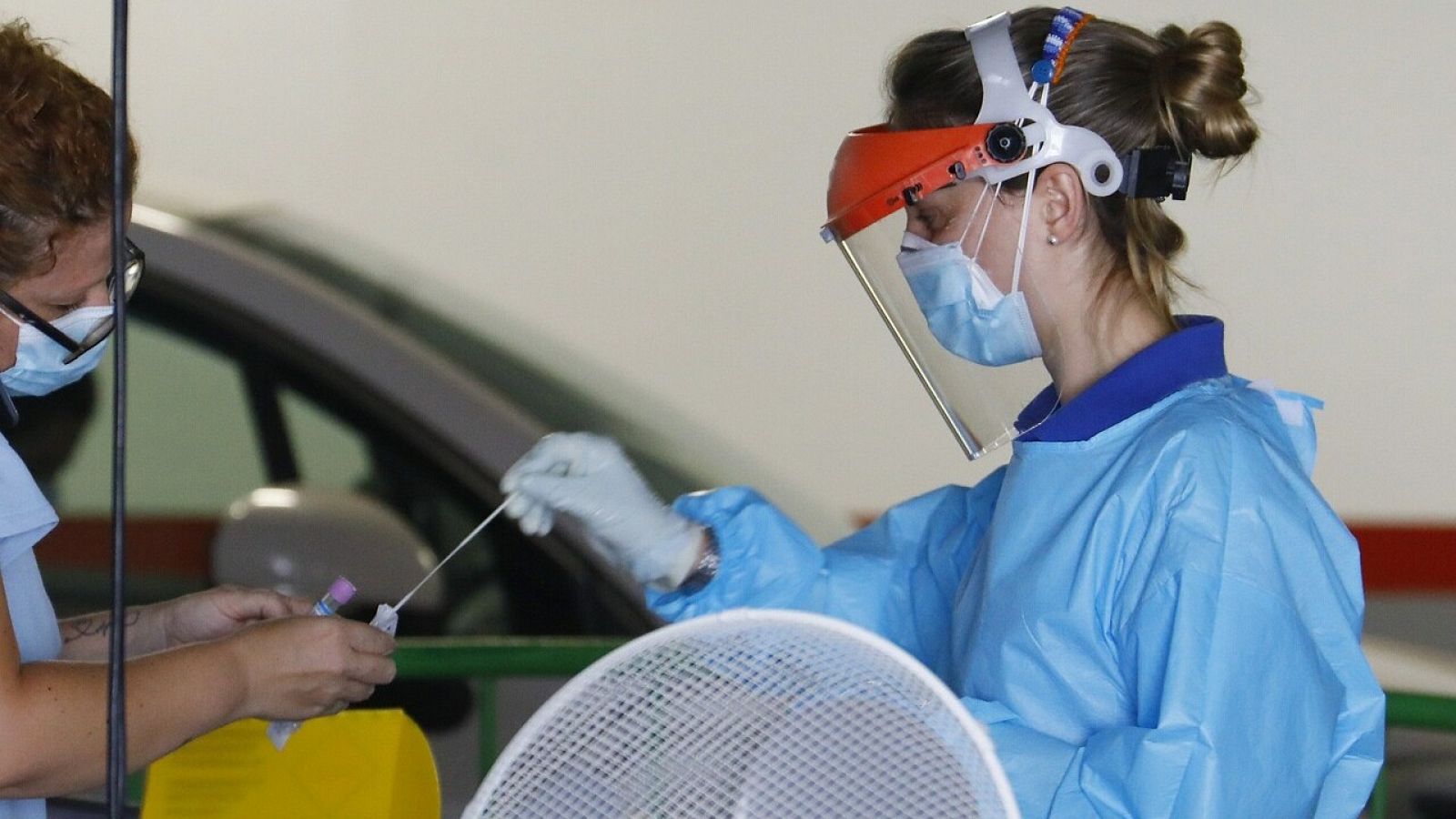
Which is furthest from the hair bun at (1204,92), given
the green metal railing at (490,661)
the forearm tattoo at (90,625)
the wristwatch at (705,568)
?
the forearm tattoo at (90,625)

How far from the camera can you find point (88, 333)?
1.42 meters

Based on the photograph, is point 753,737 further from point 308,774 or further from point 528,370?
point 528,370

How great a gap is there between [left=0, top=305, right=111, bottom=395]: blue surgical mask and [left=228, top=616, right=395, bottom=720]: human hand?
270 mm

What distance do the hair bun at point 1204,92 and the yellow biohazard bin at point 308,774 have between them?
914mm

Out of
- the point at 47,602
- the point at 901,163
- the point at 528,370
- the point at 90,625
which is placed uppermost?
the point at 901,163

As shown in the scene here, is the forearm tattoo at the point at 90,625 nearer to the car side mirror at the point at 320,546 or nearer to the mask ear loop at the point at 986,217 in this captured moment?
the car side mirror at the point at 320,546

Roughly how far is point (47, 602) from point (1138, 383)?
0.98m

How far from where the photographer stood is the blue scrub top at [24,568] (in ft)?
4.44

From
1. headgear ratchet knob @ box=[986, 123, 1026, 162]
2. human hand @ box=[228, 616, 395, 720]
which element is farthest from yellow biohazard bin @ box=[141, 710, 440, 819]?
headgear ratchet knob @ box=[986, 123, 1026, 162]

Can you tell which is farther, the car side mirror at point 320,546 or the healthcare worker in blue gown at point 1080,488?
the car side mirror at point 320,546

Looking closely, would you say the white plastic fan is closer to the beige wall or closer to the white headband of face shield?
the white headband of face shield

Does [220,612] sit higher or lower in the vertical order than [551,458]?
lower

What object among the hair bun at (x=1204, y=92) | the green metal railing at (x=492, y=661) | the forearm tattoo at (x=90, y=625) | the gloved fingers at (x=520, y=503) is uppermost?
the hair bun at (x=1204, y=92)

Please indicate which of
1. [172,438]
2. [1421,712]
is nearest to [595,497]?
[1421,712]
